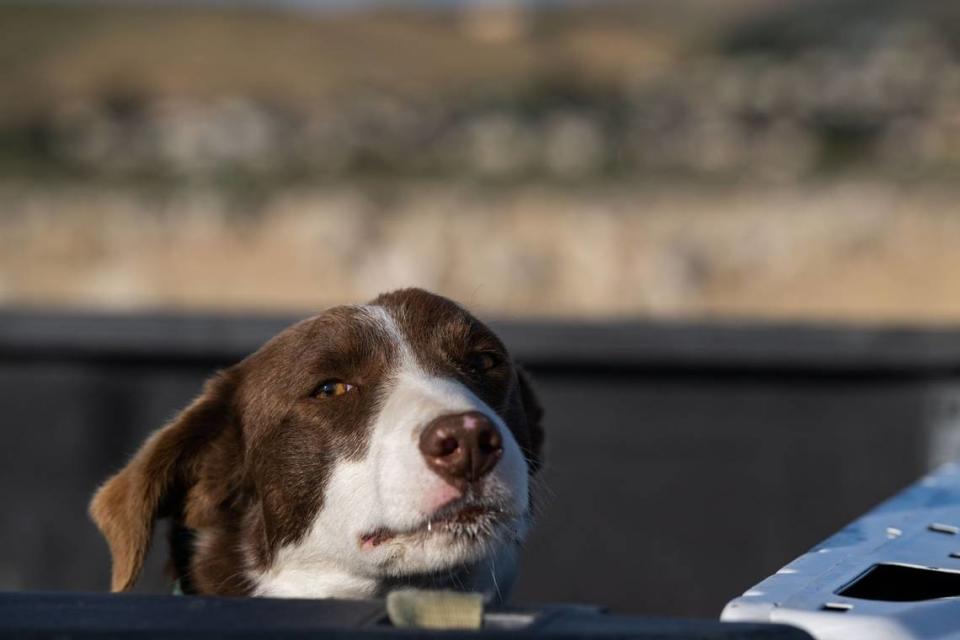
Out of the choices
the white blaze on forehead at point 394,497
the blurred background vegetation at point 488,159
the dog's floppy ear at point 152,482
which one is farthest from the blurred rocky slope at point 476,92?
the white blaze on forehead at point 394,497

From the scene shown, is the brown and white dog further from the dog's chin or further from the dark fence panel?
the dark fence panel

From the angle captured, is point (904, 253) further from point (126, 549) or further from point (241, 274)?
point (126, 549)

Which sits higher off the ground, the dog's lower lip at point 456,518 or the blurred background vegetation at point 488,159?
the dog's lower lip at point 456,518

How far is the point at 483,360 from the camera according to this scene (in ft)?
12.2

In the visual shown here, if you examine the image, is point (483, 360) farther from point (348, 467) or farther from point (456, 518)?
point (456, 518)

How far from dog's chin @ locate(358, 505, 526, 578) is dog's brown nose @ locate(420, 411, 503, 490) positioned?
87mm

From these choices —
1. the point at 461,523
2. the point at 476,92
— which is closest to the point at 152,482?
the point at 461,523

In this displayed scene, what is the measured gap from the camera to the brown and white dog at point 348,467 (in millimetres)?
3129

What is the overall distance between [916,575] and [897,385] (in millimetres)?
2376

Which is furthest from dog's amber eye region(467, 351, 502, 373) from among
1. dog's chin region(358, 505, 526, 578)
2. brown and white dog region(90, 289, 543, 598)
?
dog's chin region(358, 505, 526, 578)

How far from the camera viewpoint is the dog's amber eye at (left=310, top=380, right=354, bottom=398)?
11.7ft

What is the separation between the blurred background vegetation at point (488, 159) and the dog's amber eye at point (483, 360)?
888cm

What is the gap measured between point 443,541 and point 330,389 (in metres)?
0.58

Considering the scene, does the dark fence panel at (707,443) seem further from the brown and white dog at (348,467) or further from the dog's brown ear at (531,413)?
the brown and white dog at (348,467)
